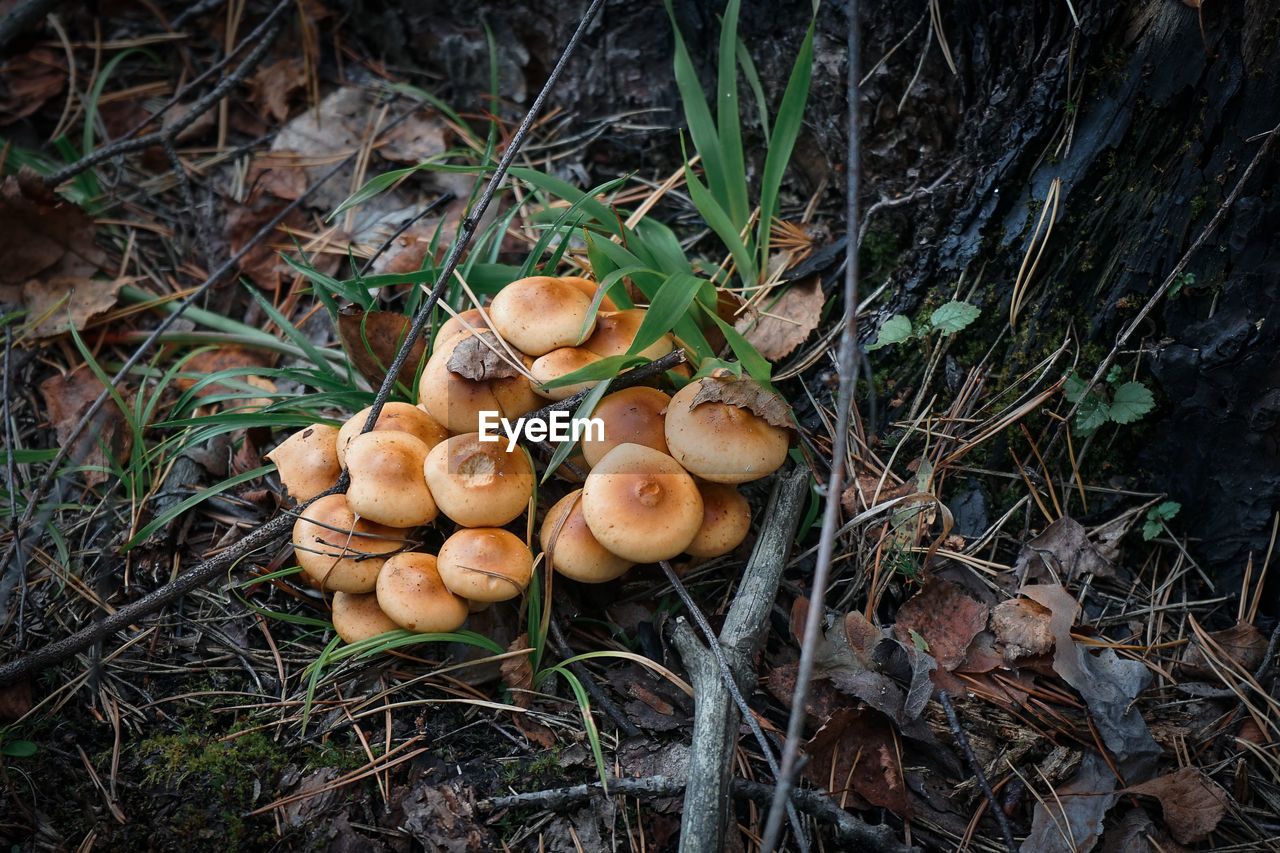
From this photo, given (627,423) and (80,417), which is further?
(80,417)

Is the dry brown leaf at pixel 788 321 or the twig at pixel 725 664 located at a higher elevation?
the dry brown leaf at pixel 788 321

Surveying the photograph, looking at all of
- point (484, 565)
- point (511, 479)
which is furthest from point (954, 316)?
point (484, 565)

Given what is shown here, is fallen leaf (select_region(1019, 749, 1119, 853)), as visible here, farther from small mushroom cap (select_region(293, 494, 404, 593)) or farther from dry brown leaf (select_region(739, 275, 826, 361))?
small mushroom cap (select_region(293, 494, 404, 593))

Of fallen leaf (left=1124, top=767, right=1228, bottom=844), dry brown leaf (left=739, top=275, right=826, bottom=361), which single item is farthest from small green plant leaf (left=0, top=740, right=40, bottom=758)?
fallen leaf (left=1124, top=767, right=1228, bottom=844)

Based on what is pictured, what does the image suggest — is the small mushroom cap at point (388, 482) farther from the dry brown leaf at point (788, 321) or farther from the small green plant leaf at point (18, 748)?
the dry brown leaf at point (788, 321)

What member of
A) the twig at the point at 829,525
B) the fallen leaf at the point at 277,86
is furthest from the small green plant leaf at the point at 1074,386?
the fallen leaf at the point at 277,86

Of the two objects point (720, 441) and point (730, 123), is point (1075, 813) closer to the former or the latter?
point (720, 441)

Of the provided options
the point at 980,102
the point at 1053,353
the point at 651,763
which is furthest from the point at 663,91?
the point at 651,763
